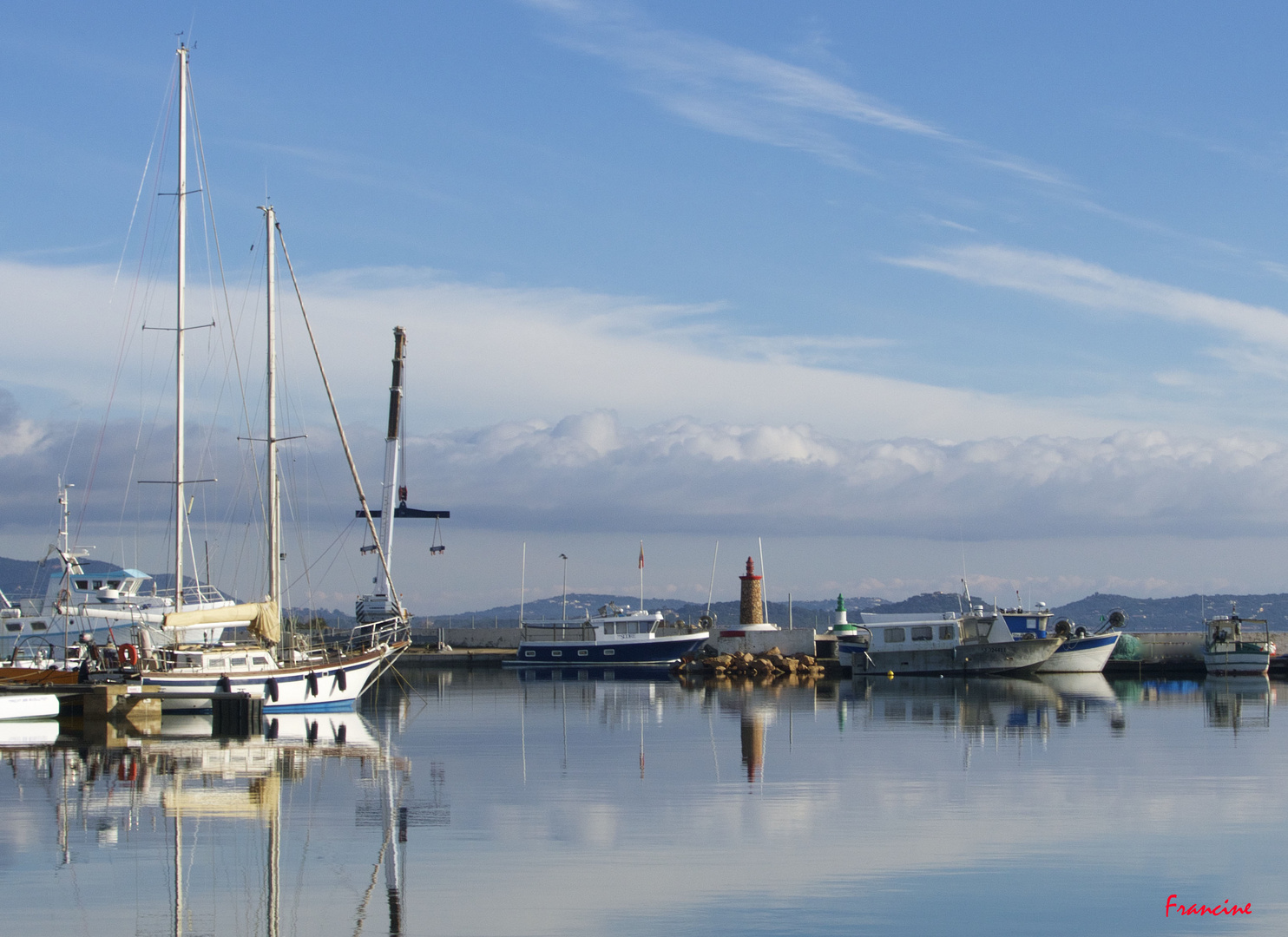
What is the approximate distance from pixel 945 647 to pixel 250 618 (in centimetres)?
4003

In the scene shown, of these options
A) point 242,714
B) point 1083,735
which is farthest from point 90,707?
point 1083,735

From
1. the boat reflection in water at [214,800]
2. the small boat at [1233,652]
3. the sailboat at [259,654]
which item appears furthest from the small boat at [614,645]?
the boat reflection in water at [214,800]

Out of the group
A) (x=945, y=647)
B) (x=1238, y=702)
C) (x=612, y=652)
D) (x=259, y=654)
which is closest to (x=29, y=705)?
(x=259, y=654)

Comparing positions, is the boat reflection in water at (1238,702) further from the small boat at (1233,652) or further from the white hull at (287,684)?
the white hull at (287,684)

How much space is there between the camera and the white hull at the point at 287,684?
39.2 meters

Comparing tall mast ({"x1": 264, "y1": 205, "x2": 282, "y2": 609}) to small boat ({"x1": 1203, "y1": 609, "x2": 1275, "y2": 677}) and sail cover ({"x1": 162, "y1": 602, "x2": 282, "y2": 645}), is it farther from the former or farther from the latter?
small boat ({"x1": 1203, "y1": 609, "x2": 1275, "y2": 677})

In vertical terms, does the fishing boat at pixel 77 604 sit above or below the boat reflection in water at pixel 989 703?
above

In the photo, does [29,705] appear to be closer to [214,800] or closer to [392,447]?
[214,800]

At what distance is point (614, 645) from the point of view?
83.2 m

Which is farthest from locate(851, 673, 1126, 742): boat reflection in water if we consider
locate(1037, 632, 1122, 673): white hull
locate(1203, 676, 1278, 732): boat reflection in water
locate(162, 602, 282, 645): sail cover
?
locate(162, 602, 282, 645): sail cover

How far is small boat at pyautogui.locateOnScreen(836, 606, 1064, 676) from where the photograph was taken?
229 feet

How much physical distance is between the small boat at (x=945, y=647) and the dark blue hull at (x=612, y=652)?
10.6m

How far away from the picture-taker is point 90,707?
37312 millimetres

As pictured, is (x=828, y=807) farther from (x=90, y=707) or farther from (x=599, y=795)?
(x=90, y=707)
